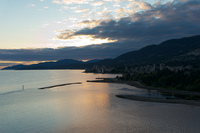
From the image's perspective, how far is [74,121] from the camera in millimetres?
49094

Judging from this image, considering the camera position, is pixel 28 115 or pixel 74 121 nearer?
pixel 74 121

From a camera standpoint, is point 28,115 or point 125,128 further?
point 28,115

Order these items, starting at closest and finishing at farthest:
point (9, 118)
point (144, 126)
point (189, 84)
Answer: point (144, 126) < point (9, 118) < point (189, 84)

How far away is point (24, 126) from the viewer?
44469 mm

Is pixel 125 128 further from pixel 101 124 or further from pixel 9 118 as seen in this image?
pixel 9 118

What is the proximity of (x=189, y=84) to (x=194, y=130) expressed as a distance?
64.6 meters

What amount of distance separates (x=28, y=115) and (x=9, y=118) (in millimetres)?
5274

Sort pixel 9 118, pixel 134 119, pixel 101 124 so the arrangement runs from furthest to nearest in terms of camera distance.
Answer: pixel 9 118, pixel 134 119, pixel 101 124

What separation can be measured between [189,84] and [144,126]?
66684 mm

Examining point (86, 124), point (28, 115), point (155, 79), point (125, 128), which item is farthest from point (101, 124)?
point (155, 79)

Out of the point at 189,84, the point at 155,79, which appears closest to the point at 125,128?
the point at 189,84

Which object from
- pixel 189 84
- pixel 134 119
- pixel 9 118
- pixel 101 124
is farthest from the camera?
pixel 189 84

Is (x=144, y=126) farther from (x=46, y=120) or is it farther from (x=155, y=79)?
(x=155, y=79)

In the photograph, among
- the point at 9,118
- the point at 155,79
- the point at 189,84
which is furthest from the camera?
the point at 155,79
